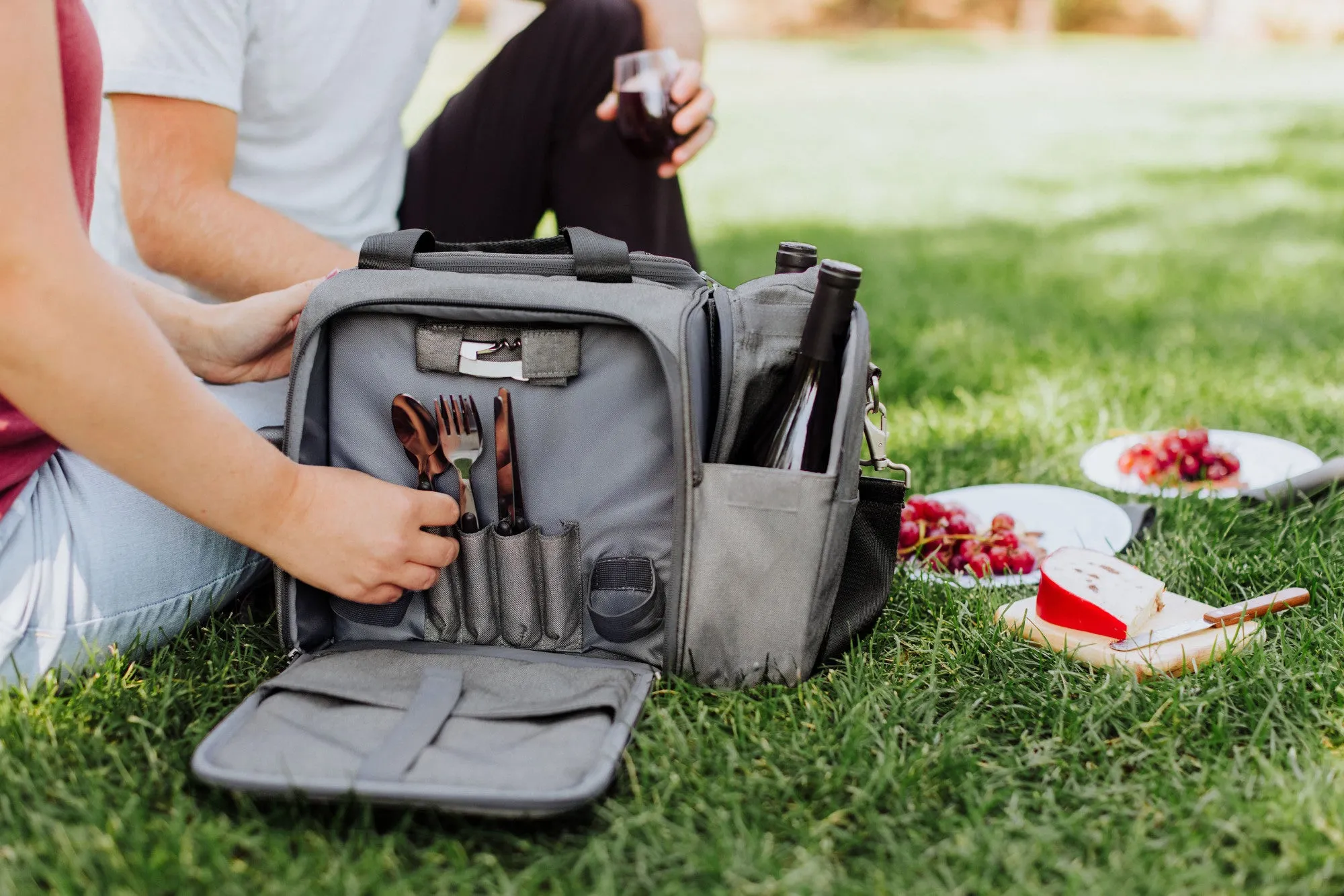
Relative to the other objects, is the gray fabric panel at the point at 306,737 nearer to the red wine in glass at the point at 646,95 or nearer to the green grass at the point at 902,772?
the green grass at the point at 902,772

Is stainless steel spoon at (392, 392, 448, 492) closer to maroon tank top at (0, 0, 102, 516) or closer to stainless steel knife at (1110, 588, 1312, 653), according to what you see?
maroon tank top at (0, 0, 102, 516)

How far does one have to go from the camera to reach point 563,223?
2.71 metres

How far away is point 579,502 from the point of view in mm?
1705

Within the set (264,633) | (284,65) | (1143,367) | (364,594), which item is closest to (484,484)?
(364,594)

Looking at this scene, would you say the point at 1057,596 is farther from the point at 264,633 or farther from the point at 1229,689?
the point at 264,633

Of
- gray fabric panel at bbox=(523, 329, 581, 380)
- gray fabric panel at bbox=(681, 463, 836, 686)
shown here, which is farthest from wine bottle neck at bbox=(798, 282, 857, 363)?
gray fabric panel at bbox=(523, 329, 581, 380)

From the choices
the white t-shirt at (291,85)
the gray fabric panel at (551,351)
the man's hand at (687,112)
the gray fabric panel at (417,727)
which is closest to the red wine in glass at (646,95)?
the man's hand at (687,112)

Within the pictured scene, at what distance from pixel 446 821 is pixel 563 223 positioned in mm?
1618

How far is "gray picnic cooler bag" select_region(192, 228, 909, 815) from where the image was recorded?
156 centimetres

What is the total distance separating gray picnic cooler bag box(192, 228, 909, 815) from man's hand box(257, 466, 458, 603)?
0.30ft

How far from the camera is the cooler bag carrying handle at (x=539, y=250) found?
1.64 metres


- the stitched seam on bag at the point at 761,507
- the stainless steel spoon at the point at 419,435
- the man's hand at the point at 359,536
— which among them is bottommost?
the man's hand at the point at 359,536

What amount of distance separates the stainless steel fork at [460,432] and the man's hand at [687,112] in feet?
3.27

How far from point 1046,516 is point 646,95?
3.75 ft
